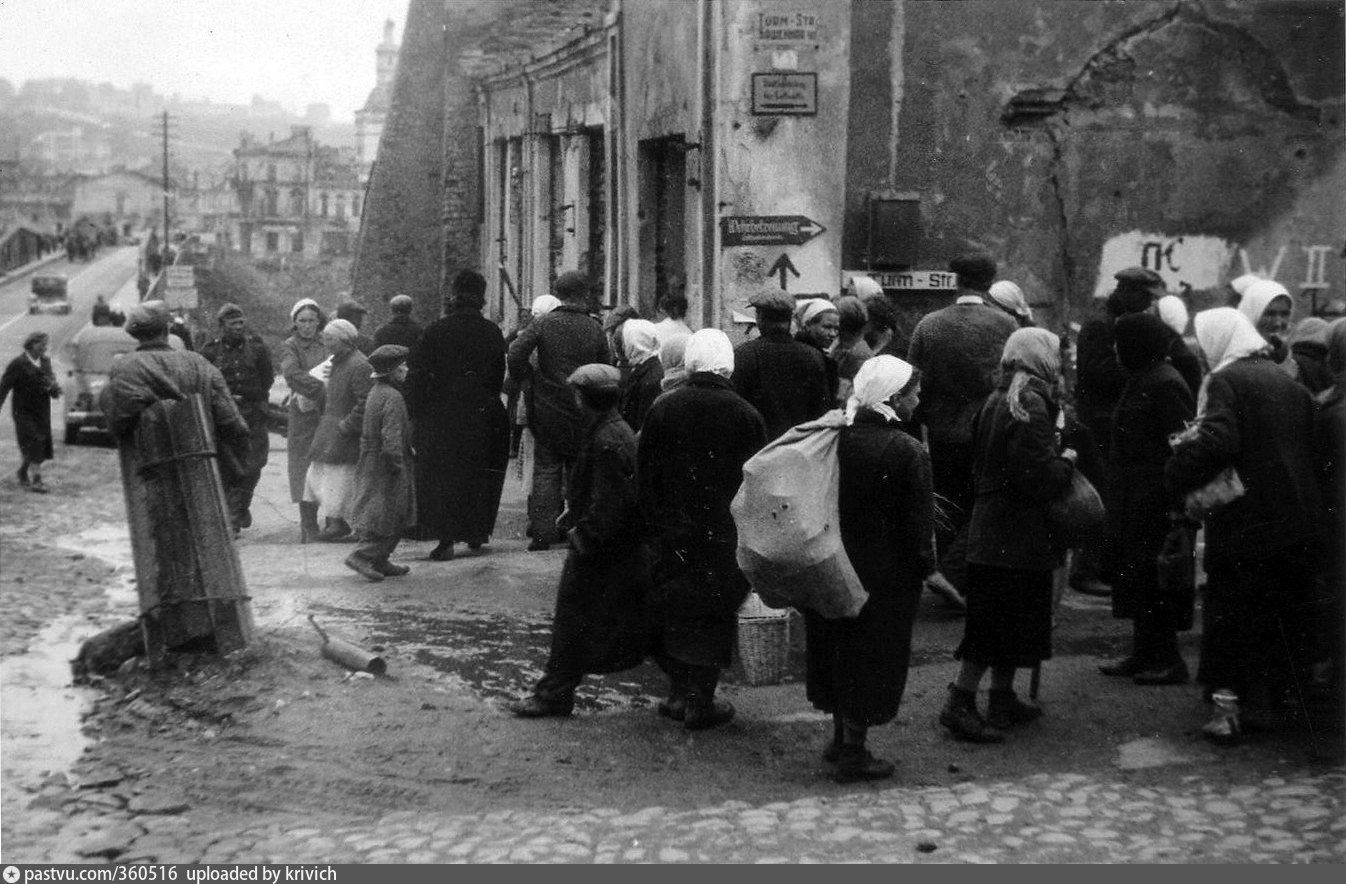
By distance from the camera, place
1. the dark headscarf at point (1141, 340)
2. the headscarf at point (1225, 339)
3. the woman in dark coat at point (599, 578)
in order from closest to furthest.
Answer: the headscarf at point (1225, 339) → the woman in dark coat at point (599, 578) → the dark headscarf at point (1141, 340)

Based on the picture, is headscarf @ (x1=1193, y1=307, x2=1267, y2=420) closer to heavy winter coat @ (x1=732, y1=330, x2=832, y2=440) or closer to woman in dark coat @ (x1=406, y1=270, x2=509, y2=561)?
heavy winter coat @ (x1=732, y1=330, x2=832, y2=440)

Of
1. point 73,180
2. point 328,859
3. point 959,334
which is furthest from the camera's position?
point 73,180

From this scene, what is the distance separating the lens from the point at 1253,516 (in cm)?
684

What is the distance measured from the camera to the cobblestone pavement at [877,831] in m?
5.82

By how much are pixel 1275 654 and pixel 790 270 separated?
471 cm

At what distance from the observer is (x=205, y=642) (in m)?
8.50

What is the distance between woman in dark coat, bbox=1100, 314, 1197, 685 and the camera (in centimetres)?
773

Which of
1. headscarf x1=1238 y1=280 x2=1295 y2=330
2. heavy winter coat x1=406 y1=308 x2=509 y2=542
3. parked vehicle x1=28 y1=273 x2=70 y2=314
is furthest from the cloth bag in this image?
parked vehicle x1=28 y1=273 x2=70 y2=314

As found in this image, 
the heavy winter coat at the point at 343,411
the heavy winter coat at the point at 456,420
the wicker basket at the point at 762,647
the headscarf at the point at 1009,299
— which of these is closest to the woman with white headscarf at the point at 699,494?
the wicker basket at the point at 762,647

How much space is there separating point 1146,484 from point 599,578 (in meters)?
2.54

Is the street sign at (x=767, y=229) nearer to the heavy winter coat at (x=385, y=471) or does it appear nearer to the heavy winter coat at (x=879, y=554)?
the heavy winter coat at (x=385, y=471)

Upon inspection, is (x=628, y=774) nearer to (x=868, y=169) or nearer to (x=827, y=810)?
(x=827, y=810)

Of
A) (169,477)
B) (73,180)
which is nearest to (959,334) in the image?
(169,477)

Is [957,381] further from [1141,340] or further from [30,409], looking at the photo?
[30,409]
